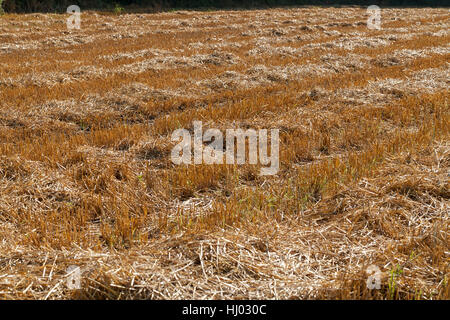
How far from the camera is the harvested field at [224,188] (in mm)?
2570

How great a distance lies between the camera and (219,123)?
6090mm

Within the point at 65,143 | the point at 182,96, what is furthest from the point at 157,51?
the point at 65,143

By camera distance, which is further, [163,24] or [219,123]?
[163,24]

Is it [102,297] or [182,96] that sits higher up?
[182,96]

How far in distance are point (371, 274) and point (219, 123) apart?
3.92 m

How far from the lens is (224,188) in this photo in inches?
161

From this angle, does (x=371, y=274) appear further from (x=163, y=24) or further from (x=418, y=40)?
(x=163, y=24)

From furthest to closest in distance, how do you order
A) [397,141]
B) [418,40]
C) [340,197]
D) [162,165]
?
[418,40] < [397,141] < [162,165] < [340,197]

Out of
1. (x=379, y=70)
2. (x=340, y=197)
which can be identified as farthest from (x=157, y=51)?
(x=340, y=197)

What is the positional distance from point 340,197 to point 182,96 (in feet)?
14.9

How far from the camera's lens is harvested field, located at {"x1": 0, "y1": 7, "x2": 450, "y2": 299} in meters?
2.57
